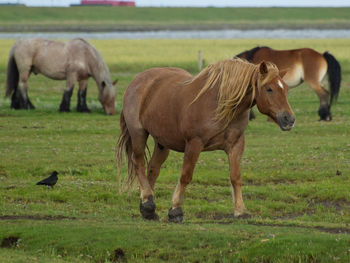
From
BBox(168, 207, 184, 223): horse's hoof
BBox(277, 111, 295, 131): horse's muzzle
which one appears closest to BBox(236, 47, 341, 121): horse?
BBox(168, 207, 184, 223): horse's hoof

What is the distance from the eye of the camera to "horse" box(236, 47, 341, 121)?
807 inches

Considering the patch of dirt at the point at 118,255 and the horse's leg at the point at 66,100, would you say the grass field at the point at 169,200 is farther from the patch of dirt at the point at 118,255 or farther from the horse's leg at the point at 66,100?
the horse's leg at the point at 66,100

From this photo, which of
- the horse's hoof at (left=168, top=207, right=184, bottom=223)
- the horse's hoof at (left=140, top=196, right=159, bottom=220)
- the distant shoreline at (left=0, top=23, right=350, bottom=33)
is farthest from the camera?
the distant shoreline at (left=0, top=23, right=350, bottom=33)

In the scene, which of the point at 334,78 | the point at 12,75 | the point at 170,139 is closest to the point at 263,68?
the point at 170,139

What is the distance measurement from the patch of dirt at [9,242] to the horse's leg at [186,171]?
76.4 inches

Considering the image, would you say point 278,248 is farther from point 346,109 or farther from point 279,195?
point 346,109

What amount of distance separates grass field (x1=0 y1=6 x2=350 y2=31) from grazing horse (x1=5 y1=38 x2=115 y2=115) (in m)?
72.8

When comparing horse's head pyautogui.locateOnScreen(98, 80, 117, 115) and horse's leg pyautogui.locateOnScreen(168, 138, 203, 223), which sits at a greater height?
horse's leg pyautogui.locateOnScreen(168, 138, 203, 223)

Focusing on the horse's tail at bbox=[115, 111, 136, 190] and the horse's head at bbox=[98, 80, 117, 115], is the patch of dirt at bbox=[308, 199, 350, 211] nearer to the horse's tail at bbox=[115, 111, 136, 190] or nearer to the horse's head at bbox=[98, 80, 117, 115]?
the horse's tail at bbox=[115, 111, 136, 190]

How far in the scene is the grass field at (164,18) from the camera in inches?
4205

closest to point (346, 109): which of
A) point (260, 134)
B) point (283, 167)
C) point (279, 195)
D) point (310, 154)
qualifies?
point (260, 134)

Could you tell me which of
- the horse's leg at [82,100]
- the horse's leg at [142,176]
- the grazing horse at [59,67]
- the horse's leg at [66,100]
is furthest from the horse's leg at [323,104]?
the horse's leg at [142,176]

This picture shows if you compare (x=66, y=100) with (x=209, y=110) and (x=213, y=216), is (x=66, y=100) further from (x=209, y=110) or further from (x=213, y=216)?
(x=209, y=110)

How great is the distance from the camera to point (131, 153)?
34.8 feet
